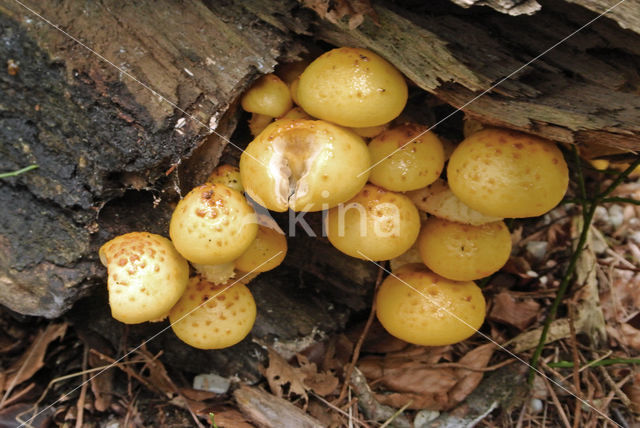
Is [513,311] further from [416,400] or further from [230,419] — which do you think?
[230,419]

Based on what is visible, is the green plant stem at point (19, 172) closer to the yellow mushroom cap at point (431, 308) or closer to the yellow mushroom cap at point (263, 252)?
the yellow mushroom cap at point (263, 252)

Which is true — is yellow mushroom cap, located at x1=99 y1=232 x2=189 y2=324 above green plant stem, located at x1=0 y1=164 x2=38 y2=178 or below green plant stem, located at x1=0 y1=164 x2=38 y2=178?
below

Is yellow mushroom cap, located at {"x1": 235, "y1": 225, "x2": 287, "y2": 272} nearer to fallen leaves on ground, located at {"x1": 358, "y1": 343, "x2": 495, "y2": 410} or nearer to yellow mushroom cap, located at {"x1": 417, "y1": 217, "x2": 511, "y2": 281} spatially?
yellow mushroom cap, located at {"x1": 417, "y1": 217, "x2": 511, "y2": 281}

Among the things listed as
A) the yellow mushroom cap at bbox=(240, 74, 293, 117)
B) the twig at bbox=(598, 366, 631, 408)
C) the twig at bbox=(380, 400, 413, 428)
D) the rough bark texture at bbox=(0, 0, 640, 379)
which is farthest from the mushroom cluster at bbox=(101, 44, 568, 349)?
the twig at bbox=(598, 366, 631, 408)

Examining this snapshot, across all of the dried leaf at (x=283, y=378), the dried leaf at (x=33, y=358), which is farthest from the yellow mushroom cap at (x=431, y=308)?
the dried leaf at (x=33, y=358)

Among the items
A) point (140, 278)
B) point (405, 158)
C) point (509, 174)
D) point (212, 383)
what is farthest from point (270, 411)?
point (509, 174)

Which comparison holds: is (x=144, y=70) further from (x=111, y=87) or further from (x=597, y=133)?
(x=597, y=133)
